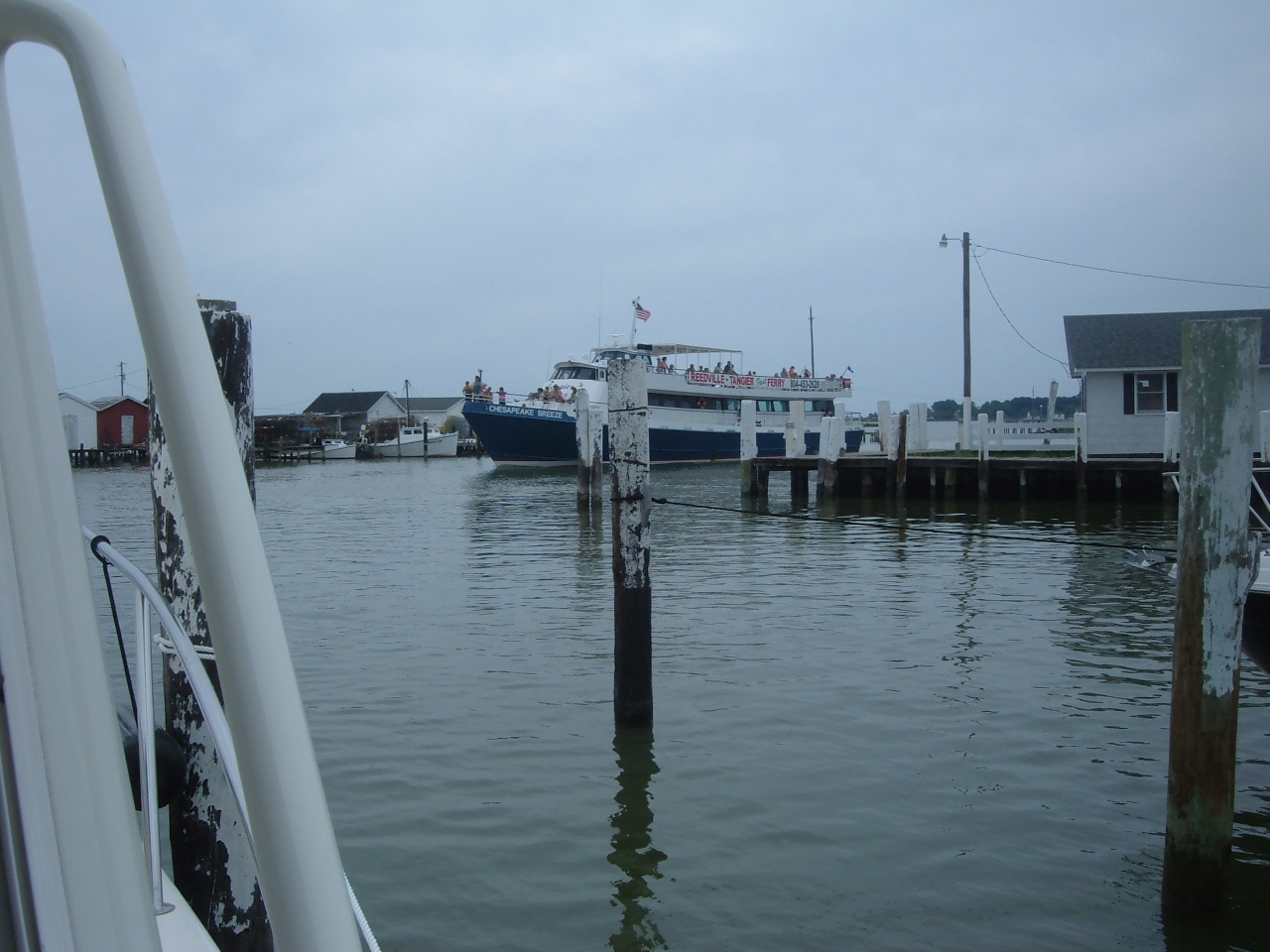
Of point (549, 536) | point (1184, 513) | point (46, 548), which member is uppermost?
point (46, 548)

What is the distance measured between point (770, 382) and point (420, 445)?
31.5m

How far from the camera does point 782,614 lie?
414 inches

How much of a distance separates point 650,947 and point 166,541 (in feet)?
8.04

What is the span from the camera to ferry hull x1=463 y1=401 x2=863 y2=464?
128 feet

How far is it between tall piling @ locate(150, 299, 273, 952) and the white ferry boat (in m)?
33.2

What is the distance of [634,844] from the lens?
5.16 meters

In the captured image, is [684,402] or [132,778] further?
[684,402]

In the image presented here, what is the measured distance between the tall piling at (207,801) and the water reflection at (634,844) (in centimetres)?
158

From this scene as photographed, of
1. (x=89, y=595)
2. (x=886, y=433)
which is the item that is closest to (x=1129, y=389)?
(x=886, y=433)

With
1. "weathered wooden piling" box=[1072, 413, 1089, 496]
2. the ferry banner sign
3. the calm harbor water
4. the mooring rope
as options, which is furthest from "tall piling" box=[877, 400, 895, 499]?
the ferry banner sign

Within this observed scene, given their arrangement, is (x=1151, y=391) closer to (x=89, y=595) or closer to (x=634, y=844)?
(x=634, y=844)

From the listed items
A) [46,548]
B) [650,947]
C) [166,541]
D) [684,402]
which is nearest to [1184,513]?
[650,947]

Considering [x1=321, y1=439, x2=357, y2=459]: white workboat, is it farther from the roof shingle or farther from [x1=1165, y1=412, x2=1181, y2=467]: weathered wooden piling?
[x1=1165, y1=412, x2=1181, y2=467]: weathered wooden piling

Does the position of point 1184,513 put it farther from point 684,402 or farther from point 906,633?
point 684,402
